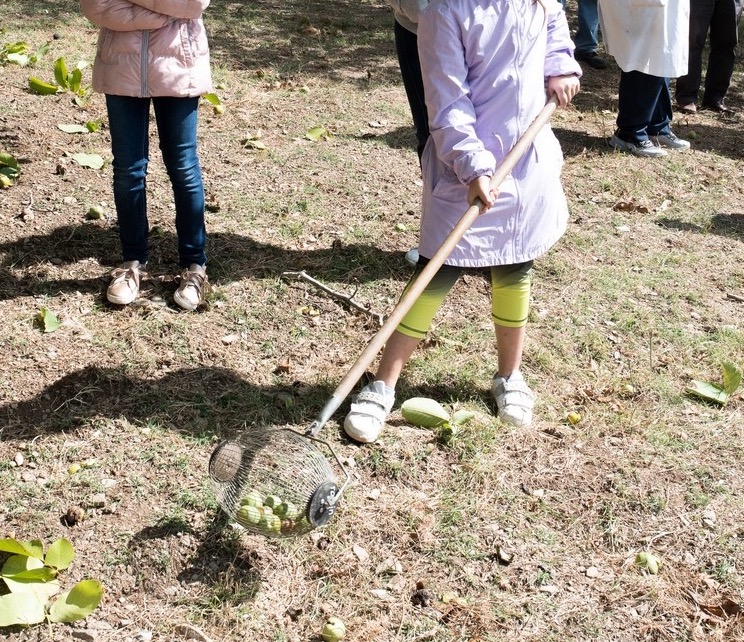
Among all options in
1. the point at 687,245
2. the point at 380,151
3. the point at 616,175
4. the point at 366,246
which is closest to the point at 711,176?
the point at 616,175

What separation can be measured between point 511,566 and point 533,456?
1.92ft

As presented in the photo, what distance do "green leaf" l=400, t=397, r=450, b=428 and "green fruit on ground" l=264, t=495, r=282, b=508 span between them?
0.87 m

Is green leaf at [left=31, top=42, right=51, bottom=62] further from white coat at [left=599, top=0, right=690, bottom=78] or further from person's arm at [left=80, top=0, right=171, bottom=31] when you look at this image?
white coat at [left=599, top=0, right=690, bottom=78]

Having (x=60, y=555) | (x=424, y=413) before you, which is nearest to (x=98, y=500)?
(x=60, y=555)

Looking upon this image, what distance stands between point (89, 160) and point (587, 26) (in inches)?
216

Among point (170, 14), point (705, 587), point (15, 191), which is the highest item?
point (170, 14)

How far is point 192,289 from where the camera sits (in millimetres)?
4020

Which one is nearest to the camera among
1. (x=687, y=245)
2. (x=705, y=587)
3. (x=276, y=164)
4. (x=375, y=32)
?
(x=705, y=587)

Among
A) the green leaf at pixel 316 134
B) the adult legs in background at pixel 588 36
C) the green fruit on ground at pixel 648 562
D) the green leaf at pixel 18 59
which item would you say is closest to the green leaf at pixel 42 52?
the green leaf at pixel 18 59

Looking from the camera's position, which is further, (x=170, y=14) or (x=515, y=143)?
(x=170, y=14)

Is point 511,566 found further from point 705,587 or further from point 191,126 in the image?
point 191,126

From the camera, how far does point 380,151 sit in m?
6.02

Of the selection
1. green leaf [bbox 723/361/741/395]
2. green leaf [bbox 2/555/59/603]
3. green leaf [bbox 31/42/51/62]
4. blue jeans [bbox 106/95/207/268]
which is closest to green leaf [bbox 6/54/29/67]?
green leaf [bbox 31/42/51/62]

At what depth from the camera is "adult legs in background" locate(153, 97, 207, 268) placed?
366 centimetres
